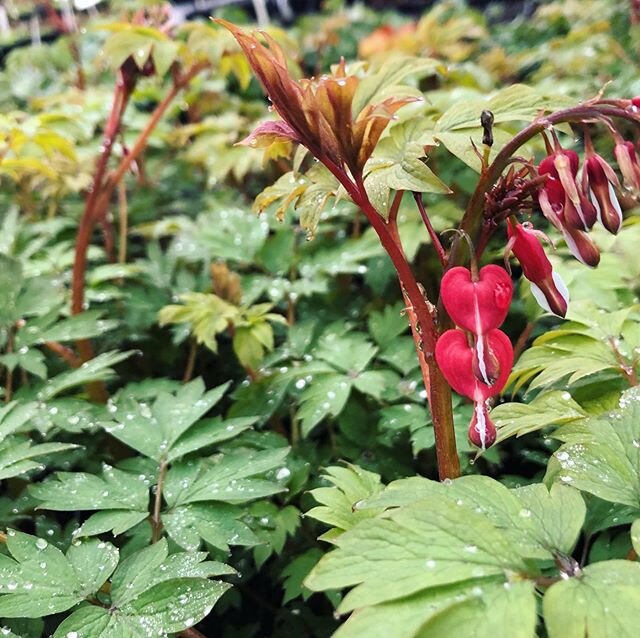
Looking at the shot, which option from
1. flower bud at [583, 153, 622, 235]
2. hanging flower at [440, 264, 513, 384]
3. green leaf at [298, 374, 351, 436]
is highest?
flower bud at [583, 153, 622, 235]

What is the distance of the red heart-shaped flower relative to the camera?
2.40 ft

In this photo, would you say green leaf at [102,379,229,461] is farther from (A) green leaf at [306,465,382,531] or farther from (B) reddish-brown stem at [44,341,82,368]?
(B) reddish-brown stem at [44,341,82,368]

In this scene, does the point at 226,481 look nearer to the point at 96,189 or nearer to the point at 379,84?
the point at 379,84

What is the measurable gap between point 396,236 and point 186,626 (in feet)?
2.01

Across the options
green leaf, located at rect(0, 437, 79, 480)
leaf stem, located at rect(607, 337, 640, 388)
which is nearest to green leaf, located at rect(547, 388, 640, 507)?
leaf stem, located at rect(607, 337, 640, 388)

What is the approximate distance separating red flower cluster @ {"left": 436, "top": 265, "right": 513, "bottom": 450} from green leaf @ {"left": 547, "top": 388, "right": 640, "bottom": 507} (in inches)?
5.7

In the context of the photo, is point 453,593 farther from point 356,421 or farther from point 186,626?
point 356,421

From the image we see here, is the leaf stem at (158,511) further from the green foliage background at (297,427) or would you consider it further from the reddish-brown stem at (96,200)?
A: the reddish-brown stem at (96,200)

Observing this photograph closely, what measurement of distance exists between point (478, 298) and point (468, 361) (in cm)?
8

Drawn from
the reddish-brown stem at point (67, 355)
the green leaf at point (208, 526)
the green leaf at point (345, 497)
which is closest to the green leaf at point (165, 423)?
the green leaf at point (208, 526)

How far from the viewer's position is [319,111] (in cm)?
74

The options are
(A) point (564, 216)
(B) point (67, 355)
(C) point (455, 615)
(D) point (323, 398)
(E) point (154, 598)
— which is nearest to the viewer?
(C) point (455, 615)

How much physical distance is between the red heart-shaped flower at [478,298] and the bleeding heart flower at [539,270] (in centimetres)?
4

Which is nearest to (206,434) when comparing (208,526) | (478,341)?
(208,526)
